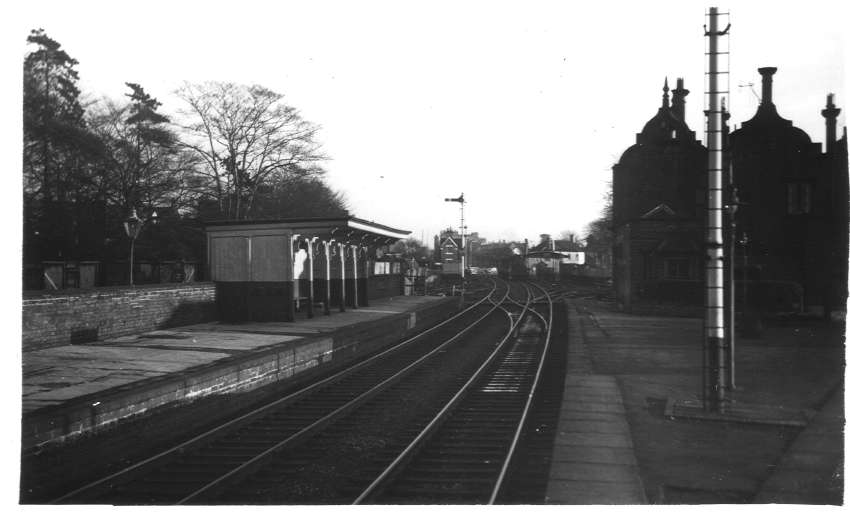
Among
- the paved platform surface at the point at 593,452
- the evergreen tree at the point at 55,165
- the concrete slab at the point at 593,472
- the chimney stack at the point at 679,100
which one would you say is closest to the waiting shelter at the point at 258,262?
the evergreen tree at the point at 55,165

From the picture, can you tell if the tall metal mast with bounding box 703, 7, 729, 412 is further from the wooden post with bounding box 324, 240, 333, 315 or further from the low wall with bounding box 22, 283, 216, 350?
the wooden post with bounding box 324, 240, 333, 315

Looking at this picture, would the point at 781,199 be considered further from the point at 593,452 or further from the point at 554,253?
the point at 554,253

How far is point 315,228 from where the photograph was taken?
18.8 meters

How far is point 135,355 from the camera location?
454 inches

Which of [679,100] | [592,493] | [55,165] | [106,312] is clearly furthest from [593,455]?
[679,100]

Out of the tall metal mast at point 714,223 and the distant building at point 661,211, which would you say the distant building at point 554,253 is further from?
the tall metal mast at point 714,223

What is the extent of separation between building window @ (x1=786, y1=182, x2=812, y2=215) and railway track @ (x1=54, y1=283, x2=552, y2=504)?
14607 millimetres

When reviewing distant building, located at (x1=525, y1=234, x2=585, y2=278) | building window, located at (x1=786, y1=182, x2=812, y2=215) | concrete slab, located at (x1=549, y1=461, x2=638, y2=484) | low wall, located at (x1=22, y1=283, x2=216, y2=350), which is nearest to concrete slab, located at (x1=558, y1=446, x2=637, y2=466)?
concrete slab, located at (x1=549, y1=461, x2=638, y2=484)

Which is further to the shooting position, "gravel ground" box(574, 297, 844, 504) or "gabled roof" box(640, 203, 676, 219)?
"gabled roof" box(640, 203, 676, 219)

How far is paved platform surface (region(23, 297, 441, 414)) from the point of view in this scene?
8664mm

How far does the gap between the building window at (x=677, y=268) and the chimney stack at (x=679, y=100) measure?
330 inches

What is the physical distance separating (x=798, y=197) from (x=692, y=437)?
19138 mm

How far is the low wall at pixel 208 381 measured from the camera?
697cm

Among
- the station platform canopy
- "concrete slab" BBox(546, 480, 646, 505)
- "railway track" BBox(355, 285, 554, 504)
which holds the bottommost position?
"railway track" BBox(355, 285, 554, 504)
